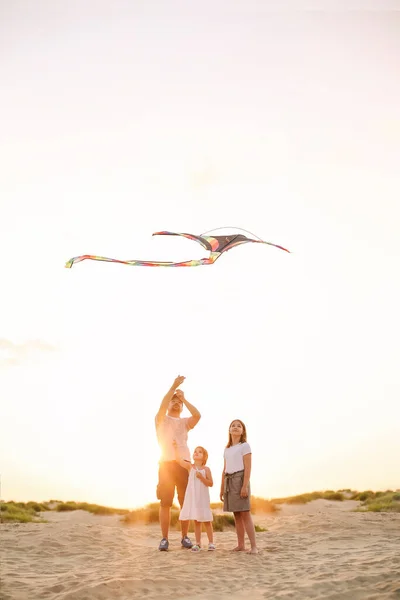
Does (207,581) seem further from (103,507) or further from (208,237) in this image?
(103,507)

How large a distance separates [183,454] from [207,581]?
2355 mm

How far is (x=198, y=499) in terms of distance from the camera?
344 inches

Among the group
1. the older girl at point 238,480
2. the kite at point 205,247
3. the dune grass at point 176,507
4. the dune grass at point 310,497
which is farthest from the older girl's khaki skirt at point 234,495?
the dune grass at point 310,497

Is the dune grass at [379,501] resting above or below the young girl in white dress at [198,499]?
below

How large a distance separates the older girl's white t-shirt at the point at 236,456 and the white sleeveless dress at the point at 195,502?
18.1 inches

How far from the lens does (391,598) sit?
18.8ft

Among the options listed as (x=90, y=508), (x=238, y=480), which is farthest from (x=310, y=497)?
(x=238, y=480)

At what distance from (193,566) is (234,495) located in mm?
1423

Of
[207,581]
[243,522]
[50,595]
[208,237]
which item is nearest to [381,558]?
[243,522]

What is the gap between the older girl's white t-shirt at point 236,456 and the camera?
8.77 meters

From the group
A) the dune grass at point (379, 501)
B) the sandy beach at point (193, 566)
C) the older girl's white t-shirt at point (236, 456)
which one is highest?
the older girl's white t-shirt at point (236, 456)

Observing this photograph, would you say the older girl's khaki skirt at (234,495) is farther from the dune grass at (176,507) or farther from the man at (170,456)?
the dune grass at (176,507)

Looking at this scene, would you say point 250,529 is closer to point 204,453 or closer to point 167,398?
point 204,453

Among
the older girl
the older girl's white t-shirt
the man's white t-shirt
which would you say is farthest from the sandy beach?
the man's white t-shirt
